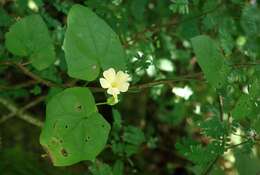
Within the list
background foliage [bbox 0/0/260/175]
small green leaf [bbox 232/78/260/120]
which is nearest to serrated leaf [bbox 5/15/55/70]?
background foliage [bbox 0/0/260/175]

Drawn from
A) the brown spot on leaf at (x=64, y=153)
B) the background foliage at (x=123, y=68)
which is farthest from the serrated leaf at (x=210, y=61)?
the brown spot on leaf at (x=64, y=153)

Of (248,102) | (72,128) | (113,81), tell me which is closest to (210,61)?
(248,102)

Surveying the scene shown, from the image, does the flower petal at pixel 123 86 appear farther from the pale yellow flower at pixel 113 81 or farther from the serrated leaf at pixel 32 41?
the serrated leaf at pixel 32 41

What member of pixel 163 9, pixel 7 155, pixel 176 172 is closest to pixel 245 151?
pixel 163 9

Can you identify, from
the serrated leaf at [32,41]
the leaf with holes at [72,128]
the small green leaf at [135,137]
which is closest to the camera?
the leaf with holes at [72,128]

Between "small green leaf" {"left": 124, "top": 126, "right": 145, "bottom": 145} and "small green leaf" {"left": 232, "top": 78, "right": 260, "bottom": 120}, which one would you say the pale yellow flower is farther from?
"small green leaf" {"left": 124, "top": 126, "right": 145, "bottom": 145}

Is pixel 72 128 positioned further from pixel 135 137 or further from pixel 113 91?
pixel 135 137

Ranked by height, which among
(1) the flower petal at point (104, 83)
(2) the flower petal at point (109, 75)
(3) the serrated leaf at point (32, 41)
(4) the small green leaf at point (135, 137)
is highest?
(3) the serrated leaf at point (32, 41)

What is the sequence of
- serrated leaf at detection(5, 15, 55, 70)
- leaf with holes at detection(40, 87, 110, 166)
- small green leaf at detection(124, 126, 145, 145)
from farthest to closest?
small green leaf at detection(124, 126, 145, 145) < serrated leaf at detection(5, 15, 55, 70) < leaf with holes at detection(40, 87, 110, 166)
